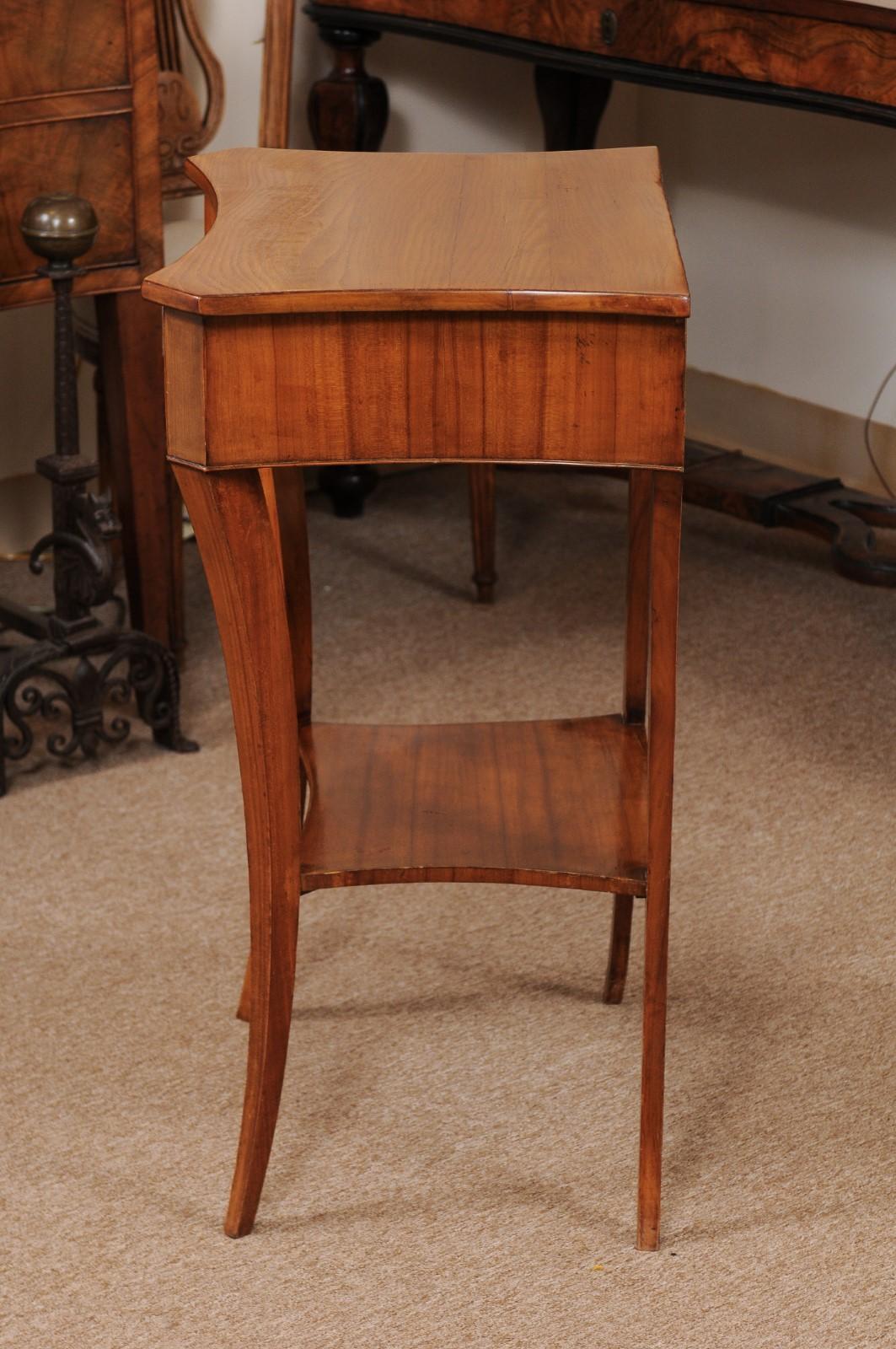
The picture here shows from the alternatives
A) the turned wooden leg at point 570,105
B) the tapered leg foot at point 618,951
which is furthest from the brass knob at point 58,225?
the turned wooden leg at point 570,105

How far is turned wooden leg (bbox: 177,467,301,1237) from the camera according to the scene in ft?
3.68

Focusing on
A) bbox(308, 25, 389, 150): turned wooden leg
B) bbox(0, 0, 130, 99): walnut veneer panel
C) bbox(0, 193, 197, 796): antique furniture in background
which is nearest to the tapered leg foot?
bbox(0, 193, 197, 796): antique furniture in background

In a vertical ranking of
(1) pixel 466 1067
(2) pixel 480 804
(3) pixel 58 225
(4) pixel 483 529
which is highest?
(3) pixel 58 225

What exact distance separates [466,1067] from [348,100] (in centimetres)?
175

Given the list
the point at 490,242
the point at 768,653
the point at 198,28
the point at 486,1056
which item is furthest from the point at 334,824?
the point at 198,28

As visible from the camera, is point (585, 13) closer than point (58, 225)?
No

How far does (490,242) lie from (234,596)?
30 centimetres

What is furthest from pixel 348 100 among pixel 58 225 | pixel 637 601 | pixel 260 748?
pixel 260 748

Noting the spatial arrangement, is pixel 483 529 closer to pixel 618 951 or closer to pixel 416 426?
pixel 618 951

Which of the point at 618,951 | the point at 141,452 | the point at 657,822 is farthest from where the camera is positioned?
the point at 141,452

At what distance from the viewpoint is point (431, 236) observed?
44.1 inches

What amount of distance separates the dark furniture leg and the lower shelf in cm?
134

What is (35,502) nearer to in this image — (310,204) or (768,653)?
(768,653)

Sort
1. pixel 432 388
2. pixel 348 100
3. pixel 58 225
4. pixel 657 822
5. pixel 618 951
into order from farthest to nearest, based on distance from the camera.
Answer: pixel 348 100 → pixel 58 225 → pixel 618 951 → pixel 657 822 → pixel 432 388
